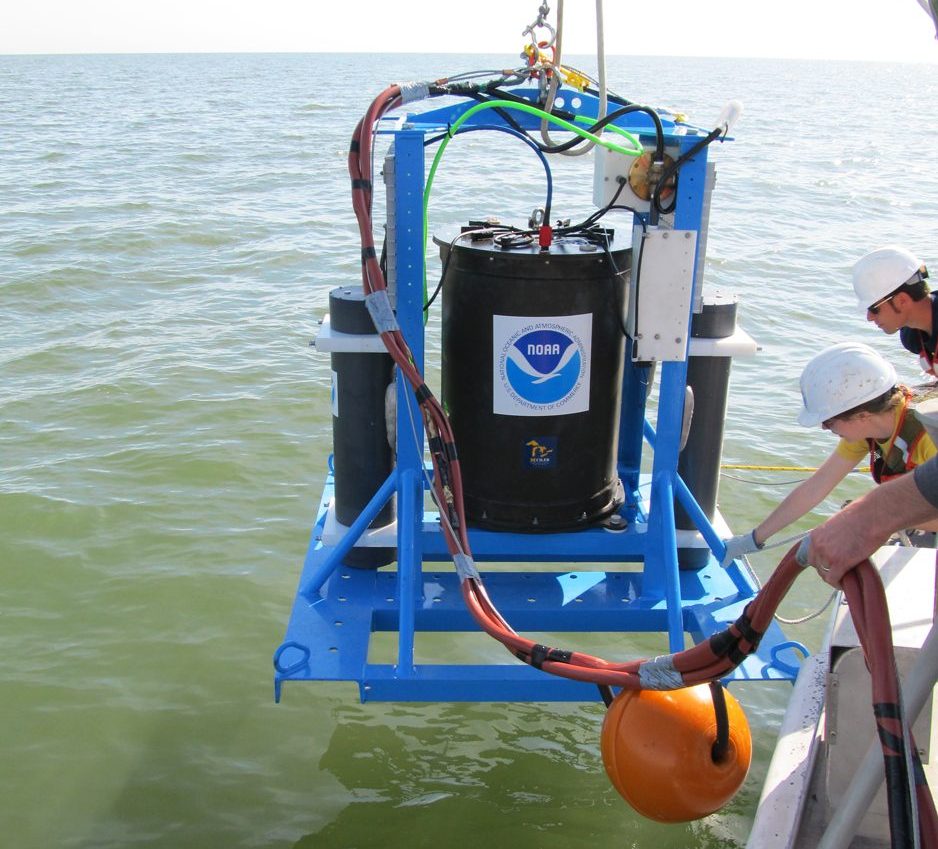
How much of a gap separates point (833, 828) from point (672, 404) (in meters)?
1.92

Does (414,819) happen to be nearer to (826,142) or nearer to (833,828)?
(833,828)

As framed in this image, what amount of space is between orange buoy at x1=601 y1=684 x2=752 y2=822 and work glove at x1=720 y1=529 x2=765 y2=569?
1142mm

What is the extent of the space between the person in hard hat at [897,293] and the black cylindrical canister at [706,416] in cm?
49

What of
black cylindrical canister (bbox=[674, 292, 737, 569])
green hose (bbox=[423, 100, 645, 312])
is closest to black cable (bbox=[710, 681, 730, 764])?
black cylindrical canister (bbox=[674, 292, 737, 569])

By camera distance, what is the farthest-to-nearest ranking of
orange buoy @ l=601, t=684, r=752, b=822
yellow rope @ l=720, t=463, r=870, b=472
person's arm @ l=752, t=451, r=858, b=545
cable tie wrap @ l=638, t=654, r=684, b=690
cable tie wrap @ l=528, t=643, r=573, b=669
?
yellow rope @ l=720, t=463, r=870, b=472 → person's arm @ l=752, t=451, r=858, b=545 → cable tie wrap @ l=528, t=643, r=573, b=669 → orange buoy @ l=601, t=684, r=752, b=822 → cable tie wrap @ l=638, t=654, r=684, b=690

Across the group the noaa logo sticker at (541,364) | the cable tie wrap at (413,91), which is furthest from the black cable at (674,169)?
the cable tie wrap at (413,91)

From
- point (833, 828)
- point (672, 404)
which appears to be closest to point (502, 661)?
point (672, 404)

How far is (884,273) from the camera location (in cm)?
371

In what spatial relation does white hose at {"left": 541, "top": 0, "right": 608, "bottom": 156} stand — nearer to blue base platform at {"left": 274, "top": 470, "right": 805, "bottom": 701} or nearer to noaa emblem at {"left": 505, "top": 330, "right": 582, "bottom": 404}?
noaa emblem at {"left": 505, "top": 330, "right": 582, "bottom": 404}

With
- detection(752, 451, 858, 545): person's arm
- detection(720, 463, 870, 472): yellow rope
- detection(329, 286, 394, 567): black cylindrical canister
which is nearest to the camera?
detection(752, 451, 858, 545): person's arm

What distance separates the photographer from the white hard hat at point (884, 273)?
369cm

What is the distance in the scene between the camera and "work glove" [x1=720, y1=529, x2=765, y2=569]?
3660 millimetres

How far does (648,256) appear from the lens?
355cm

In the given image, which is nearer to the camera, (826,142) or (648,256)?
(648,256)
